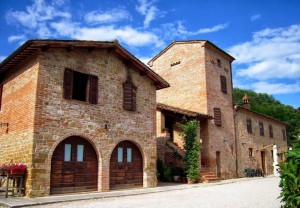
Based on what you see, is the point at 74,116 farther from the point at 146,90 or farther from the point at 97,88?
the point at 146,90

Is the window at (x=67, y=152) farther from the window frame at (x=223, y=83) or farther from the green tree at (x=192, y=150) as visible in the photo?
the window frame at (x=223, y=83)

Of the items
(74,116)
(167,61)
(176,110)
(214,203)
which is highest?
(167,61)

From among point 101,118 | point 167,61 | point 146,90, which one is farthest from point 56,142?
point 167,61

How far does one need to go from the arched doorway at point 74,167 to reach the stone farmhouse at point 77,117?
0.11ft

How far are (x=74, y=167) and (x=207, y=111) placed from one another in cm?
1187

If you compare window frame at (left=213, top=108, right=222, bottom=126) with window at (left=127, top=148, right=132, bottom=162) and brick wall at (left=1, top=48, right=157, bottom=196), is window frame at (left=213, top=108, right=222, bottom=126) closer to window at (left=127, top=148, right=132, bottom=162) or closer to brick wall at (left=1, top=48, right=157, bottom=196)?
brick wall at (left=1, top=48, right=157, bottom=196)

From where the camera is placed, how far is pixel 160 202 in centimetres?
941

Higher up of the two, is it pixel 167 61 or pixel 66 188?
pixel 167 61

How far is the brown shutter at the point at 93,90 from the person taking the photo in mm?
12395

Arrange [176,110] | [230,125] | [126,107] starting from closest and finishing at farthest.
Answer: [126,107], [176,110], [230,125]

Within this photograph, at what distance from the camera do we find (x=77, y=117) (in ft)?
38.6

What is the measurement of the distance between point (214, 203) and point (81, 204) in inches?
169

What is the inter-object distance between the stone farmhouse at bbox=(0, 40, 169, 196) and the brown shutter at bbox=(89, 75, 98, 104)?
0.07 feet

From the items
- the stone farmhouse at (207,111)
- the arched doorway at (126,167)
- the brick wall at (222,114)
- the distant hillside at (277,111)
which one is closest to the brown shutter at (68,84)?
the arched doorway at (126,167)
